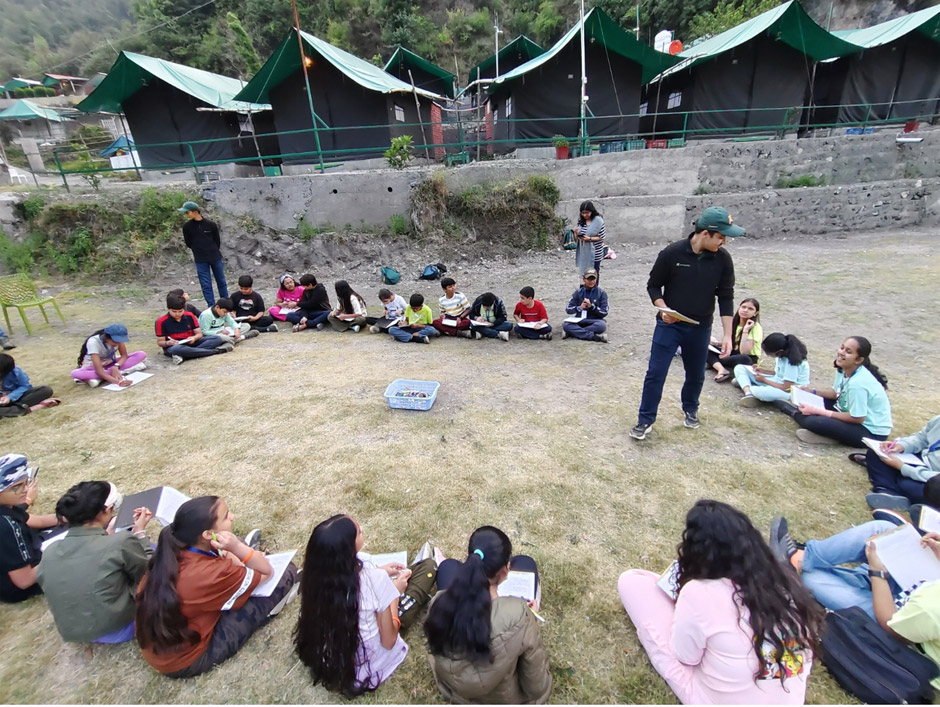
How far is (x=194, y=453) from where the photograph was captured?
3988mm

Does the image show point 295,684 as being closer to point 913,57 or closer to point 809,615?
point 809,615

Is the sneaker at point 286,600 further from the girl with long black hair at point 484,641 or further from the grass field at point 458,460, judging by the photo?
the girl with long black hair at point 484,641

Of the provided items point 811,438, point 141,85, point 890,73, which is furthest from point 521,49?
point 811,438

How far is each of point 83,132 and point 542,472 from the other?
37.9 meters

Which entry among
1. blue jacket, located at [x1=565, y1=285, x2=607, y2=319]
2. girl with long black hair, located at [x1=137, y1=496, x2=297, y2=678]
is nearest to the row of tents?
blue jacket, located at [x1=565, y1=285, x2=607, y2=319]

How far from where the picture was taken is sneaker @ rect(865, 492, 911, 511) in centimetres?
294

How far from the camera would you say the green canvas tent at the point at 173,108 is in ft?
45.4

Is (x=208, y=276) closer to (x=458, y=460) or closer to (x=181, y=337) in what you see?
(x=181, y=337)

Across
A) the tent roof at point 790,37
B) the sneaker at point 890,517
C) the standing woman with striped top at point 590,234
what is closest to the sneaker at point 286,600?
the sneaker at point 890,517

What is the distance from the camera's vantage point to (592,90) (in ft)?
49.3

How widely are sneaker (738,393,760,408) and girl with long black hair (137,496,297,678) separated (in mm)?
4568

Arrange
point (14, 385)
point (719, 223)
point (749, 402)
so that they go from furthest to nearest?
point (14, 385)
point (749, 402)
point (719, 223)

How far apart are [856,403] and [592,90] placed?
582 inches

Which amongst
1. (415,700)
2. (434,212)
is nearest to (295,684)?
(415,700)
